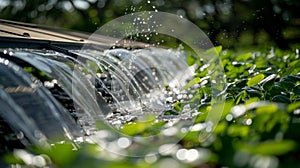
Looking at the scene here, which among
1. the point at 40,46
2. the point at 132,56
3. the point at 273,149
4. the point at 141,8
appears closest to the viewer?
the point at 273,149

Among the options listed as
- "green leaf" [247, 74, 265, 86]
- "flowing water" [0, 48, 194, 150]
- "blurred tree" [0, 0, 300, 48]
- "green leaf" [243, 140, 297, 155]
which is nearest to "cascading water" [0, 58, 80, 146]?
"flowing water" [0, 48, 194, 150]

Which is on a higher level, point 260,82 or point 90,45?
point 90,45

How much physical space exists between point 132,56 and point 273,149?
560cm

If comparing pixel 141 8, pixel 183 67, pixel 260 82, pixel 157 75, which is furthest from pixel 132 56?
pixel 141 8

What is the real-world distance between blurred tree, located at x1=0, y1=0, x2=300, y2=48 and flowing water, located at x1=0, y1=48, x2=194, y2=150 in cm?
902

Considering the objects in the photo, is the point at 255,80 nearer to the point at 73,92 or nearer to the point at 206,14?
the point at 73,92

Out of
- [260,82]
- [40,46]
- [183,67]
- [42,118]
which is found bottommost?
[260,82]

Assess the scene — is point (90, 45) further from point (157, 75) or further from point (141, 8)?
point (141, 8)

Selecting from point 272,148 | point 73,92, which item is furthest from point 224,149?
point 73,92

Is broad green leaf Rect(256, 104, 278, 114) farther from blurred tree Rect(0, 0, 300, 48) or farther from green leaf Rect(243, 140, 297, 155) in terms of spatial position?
blurred tree Rect(0, 0, 300, 48)

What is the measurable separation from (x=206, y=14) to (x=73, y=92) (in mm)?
14967

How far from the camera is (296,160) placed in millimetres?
953

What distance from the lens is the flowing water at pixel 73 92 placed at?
9.19 ft

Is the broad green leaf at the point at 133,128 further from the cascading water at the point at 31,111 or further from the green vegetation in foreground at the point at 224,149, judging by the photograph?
the cascading water at the point at 31,111
